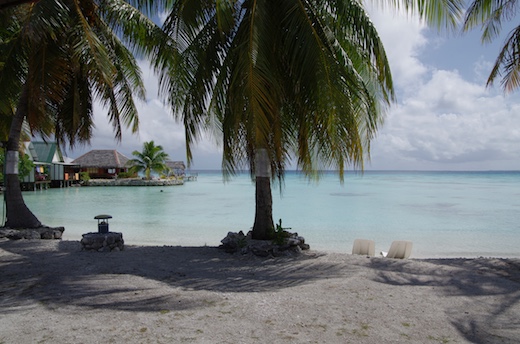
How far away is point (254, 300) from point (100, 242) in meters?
4.13

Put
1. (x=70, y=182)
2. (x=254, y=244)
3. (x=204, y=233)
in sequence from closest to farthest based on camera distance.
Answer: (x=254, y=244) < (x=204, y=233) < (x=70, y=182)

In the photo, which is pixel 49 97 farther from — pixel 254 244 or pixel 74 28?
pixel 254 244

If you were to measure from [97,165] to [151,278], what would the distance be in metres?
48.3

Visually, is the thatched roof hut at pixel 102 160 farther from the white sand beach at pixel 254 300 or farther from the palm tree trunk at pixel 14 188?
the white sand beach at pixel 254 300

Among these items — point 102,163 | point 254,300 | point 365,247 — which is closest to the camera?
point 254,300

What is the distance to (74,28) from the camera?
826 cm

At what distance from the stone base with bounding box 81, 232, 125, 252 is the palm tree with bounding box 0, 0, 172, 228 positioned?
2.64 m

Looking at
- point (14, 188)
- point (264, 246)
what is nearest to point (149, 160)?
point (14, 188)

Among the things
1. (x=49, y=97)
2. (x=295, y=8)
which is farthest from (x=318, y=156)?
(x=49, y=97)

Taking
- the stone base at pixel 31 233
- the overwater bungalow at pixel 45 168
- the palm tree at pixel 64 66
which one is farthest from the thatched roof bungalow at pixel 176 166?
the stone base at pixel 31 233

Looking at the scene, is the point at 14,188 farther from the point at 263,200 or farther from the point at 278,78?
the point at 278,78

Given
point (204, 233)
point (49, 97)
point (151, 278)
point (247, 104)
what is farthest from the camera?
point (204, 233)

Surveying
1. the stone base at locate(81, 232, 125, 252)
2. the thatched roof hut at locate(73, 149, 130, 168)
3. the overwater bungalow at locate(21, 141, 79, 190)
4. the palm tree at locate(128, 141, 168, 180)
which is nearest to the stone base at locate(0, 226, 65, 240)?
the stone base at locate(81, 232, 125, 252)

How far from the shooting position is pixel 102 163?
1970 inches
